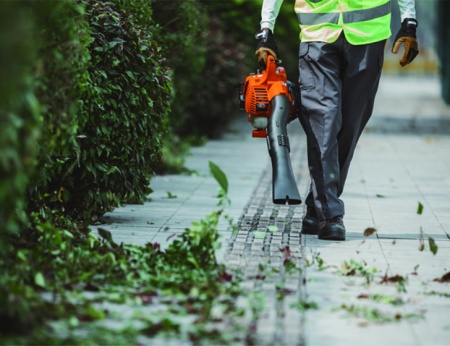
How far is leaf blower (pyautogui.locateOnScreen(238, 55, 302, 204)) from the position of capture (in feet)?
22.6

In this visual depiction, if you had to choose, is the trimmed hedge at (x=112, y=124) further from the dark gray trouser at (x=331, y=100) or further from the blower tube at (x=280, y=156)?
the dark gray trouser at (x=331, y=100)

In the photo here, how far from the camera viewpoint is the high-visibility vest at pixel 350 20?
7.06 m

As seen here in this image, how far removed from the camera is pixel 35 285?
5090 millimetres

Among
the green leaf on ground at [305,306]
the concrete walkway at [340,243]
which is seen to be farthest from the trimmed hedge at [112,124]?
the green leaf on ground at [305,306]

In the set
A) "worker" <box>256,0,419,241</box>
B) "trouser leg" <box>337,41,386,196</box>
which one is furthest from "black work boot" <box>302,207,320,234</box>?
"trouser leg" <box>337,41,386,196</box>

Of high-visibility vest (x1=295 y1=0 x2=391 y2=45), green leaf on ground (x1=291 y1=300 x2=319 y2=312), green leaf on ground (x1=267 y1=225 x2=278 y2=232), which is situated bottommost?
green leaf on ground (x1=267 y1=225 x2=278 y2=232)

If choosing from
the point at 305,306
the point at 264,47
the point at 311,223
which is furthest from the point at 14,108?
the point at 311,223

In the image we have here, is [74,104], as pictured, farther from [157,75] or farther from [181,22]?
[181,22]

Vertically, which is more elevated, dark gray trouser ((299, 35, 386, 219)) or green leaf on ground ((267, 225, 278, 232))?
dark gray trouser ((299, 35, 386, 219))

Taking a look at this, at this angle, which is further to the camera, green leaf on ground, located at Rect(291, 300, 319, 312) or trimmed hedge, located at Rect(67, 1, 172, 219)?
trimmed hedge, located at Rect(67, 1, 172, 219)

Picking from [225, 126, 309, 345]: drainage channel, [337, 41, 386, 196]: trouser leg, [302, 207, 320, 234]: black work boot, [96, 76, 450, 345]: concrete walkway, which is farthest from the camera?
[302, 207, 320, 234]: black work boot

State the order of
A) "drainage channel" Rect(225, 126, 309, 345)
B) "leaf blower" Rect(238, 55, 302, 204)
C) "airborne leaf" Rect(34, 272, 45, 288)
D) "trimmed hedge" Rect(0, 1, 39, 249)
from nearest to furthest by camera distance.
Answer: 1. "trimmed hedge" Rect(0, 1, 39, 249)
2. "drainage channel" Rect(225, 126, 309, 345)
3. "airborne leaf" Rect(34, 272, 45, 288)
4. "leaf blower" Rect(238, 55, 302, 204)

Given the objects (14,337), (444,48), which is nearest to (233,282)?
(14,337)

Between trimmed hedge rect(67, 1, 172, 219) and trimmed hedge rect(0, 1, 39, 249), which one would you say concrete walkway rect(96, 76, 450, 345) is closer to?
trimmed hedge rect(67, 1, 172, 219)
